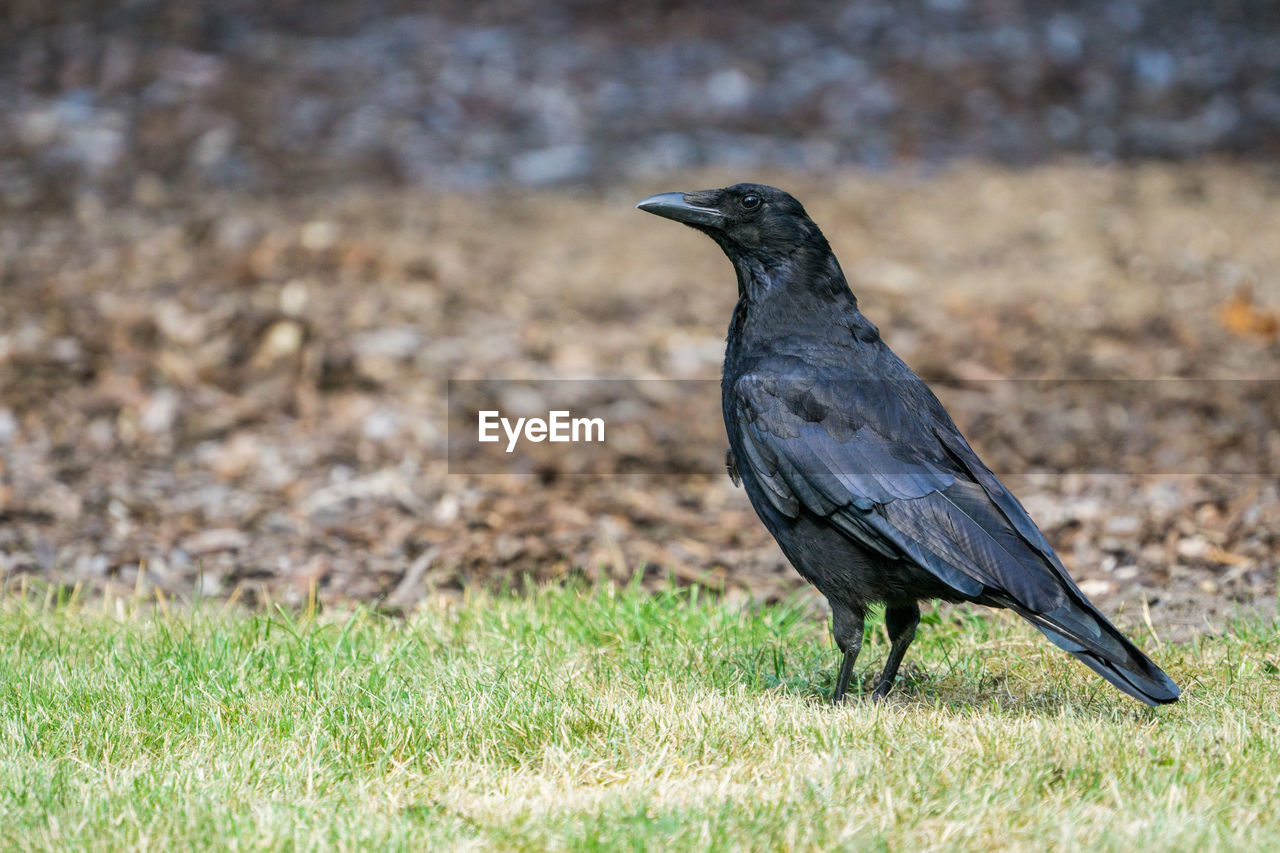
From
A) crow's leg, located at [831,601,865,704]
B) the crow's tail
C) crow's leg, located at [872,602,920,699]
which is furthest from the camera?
crow's leg, located at [872,602,920,699]

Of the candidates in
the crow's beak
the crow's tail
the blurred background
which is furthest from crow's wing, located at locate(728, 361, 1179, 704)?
the blurred background

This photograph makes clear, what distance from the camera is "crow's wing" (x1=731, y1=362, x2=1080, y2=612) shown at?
3635 millimetres

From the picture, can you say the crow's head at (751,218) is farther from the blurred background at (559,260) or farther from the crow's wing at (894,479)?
the blurred background at (559,260)

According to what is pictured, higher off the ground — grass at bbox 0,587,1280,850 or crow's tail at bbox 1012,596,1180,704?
crow's tail at bbox 1012,596,1180,704

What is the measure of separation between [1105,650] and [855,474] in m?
0.78

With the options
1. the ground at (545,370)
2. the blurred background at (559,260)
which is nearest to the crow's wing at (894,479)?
the ground at (545,370)

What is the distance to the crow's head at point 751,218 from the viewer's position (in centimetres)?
427

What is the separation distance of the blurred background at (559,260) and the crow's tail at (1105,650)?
1.34m

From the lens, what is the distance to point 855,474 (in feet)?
12.4

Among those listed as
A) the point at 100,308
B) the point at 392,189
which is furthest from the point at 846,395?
the point at 392,189

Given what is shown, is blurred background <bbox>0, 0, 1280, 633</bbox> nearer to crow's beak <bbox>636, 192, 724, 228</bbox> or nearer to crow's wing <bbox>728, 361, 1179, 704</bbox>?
crow's wing <bbox>728, 361, 1179, 704</bbox>

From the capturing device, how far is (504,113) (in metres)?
11.1

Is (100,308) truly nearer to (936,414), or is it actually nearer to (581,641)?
(581,641)

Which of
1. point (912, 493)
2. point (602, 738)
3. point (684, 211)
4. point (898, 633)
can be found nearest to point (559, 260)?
point (684, 211)
